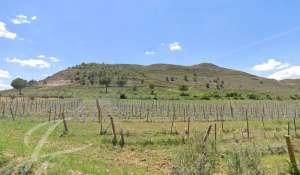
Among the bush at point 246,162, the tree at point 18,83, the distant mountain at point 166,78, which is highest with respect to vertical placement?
the distant mountain at point 166,78

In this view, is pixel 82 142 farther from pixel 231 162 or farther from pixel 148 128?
pixel 231 162

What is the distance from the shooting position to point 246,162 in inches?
369

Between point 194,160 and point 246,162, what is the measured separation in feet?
4.96

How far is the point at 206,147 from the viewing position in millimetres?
9516

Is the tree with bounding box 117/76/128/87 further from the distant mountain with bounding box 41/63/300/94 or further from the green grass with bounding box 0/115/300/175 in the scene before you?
the green grass with bounding box 0/115/300/175

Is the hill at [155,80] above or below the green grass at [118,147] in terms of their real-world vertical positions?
above

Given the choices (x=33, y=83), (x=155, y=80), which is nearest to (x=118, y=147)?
(x=155, y=80)

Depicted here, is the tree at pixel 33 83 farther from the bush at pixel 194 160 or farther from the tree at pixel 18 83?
the bush at pixel 194 160

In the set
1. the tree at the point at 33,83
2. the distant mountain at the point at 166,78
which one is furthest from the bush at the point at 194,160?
the tree at the point at 33,83

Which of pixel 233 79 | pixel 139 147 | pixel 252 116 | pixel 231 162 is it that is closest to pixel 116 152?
pixel 139 147

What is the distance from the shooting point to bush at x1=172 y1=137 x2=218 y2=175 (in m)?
8.70

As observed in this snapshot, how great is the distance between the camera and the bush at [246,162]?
30.5 feet

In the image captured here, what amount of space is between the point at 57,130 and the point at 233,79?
117 meters

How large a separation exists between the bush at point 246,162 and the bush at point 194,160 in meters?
0.63
